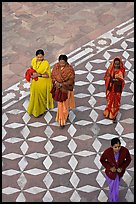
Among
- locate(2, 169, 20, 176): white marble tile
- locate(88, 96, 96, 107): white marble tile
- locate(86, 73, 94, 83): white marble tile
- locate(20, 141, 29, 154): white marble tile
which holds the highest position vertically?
locate(86, 73, 94, 83): white marble tile

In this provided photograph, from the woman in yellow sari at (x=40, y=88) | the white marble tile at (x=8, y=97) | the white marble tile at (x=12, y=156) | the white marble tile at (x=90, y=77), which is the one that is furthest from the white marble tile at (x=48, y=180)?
the white marble tile at (x=90, y=77)

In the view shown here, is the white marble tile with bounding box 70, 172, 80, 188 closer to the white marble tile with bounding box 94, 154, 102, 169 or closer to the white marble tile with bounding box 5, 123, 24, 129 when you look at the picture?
the white marble tile with bounding box 94, 154, 102, 169

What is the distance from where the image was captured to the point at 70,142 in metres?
9.70

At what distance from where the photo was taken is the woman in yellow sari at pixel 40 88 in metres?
9.52

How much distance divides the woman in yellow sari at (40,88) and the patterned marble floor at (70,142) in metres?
0.18

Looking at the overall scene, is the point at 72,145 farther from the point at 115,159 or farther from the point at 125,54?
the point at 125,54

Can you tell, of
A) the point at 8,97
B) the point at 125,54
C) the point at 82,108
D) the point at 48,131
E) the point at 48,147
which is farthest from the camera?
the point at 125,54

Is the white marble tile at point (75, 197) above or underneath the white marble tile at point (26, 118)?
underneath

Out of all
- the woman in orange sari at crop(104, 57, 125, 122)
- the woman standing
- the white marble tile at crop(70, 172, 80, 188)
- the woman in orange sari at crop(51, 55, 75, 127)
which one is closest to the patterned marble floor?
the white marble tile at crop(70, 172, 80, 188)

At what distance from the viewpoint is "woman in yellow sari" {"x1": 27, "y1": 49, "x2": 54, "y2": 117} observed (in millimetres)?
9523

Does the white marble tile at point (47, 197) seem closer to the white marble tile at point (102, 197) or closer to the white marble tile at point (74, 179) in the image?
the white marble tile at point (74, 179)

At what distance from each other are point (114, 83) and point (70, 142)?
138 centimetres

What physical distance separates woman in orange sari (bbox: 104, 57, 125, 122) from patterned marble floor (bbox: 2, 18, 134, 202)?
372mm

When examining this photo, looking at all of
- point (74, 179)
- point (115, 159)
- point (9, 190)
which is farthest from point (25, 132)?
point (115, 159)
